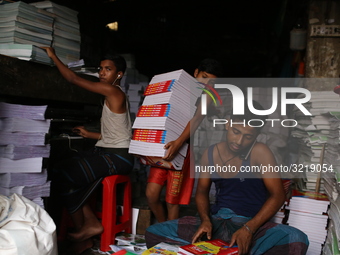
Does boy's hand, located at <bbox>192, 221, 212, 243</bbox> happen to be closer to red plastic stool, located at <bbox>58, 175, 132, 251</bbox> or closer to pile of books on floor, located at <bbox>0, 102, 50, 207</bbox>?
red plastic stool, located at <bbox>58, 175, 132, 251</bbox>

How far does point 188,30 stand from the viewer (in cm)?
795

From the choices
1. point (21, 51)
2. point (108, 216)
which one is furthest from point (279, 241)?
point (21, 51)

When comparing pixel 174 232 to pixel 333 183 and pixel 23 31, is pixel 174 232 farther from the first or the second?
pixel 23 31

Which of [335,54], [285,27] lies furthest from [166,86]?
[285,27]

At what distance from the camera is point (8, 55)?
2723 millimetres

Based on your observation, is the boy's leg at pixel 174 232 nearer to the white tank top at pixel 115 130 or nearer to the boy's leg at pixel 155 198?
the boy's leg at pixel 155 198

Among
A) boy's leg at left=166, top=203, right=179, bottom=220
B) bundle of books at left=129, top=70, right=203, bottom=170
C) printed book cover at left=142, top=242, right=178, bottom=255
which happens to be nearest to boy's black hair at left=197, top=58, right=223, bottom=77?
bundle of books at left=129, top=70, right=203, bottom=170

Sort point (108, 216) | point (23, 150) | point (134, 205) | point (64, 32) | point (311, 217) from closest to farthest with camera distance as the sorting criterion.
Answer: point (23, 150) → point (311, 217) → point (108, 216) → point (64, 32) → point (134, 205)

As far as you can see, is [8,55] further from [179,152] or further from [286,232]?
[286,232]

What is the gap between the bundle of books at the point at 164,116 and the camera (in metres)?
2.79

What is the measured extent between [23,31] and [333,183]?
271 cm

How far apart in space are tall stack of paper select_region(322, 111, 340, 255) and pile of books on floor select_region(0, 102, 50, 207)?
2.04 metres

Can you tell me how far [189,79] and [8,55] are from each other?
1.45m

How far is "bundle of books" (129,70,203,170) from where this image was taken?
110 inches
